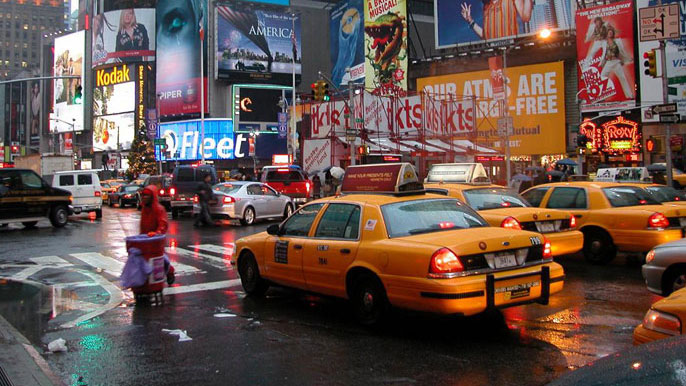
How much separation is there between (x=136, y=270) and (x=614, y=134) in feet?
131

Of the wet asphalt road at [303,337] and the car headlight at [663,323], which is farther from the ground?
the car headlight at [663,323]

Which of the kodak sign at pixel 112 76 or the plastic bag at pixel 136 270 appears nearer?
the plastic bag at pixel 136 270

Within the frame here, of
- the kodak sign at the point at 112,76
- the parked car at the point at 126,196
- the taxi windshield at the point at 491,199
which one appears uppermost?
the kodak sign at the point at 112,76

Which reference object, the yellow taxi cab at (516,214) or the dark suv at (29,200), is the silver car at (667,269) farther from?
the dark suv at (29,200)

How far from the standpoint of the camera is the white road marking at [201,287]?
9445 mm

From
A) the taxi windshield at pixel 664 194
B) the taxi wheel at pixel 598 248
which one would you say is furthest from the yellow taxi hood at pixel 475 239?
the taxi windshield at pixel 664 194

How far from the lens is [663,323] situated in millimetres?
4180

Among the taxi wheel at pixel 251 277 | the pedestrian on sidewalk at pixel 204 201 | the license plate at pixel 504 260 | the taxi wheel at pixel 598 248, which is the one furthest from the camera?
the pedestrian on sidewalk at pixel 204 201

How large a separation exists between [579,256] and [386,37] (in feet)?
148

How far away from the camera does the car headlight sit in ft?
13.4

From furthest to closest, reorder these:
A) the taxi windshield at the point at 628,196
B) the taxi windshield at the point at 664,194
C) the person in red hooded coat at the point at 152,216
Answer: the taxi windshield at the point at 664,194, the taxi windshield at the point at 628,196, the person in red hooded coat at the point at 152,216

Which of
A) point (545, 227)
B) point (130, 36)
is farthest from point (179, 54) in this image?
point (545, 227)

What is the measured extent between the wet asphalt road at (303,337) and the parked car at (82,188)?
1633 cm

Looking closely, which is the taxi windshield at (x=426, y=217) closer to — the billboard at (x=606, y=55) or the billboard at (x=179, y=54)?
the billboard at (x=606, y=55)
